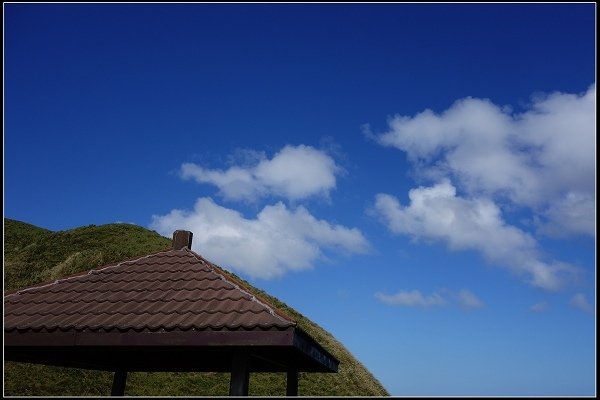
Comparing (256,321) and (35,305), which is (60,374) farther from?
(256,321)

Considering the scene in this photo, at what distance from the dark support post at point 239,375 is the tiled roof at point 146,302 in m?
0.49

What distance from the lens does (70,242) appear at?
136 feet

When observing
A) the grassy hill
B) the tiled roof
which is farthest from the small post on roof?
the grassy hill

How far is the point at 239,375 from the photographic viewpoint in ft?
18.8

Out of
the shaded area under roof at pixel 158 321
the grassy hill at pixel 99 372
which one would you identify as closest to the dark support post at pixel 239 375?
the shaded area under roof at pixel 158 321

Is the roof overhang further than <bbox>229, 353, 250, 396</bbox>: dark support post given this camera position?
No

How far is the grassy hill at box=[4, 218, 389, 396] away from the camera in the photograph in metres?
22.7

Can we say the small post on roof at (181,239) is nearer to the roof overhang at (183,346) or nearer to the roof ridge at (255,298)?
the roof ridge at (255,298)

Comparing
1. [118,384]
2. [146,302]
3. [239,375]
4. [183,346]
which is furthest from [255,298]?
[118,384]

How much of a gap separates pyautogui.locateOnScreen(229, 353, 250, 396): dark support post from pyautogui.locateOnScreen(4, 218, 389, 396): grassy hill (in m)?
18.1

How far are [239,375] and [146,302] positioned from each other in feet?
5.40

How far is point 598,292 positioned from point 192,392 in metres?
23.2

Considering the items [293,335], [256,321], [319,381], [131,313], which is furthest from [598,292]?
[319,381]

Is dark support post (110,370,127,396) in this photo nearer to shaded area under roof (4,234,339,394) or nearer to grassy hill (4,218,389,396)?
shaded area under roof (4,234,339,394)
